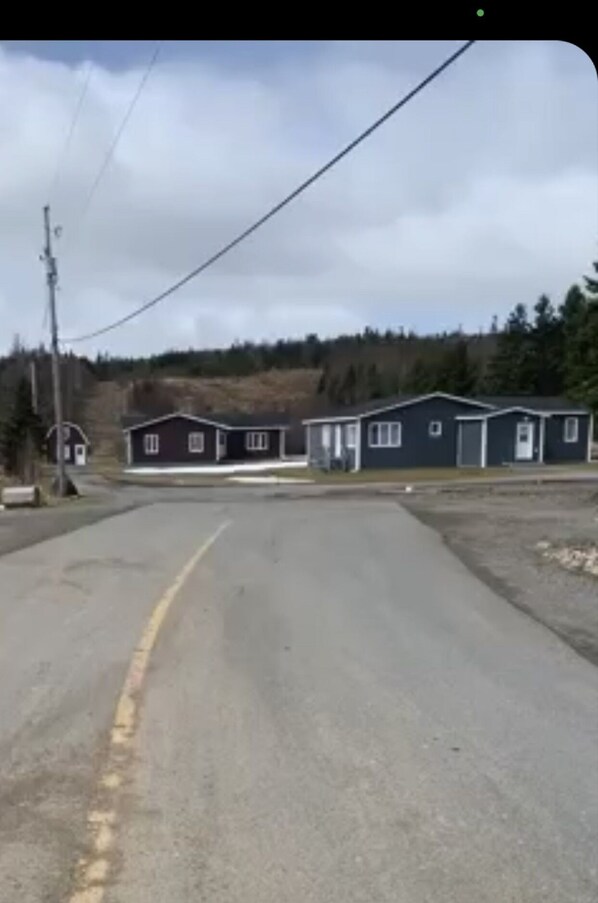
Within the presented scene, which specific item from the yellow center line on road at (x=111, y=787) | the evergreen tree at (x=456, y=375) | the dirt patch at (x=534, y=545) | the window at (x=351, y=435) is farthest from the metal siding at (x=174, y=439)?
the yellow center line on road at (x=111, y=787)

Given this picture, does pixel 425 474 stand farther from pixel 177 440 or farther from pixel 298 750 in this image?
pixel 298 750

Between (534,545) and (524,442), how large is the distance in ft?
135

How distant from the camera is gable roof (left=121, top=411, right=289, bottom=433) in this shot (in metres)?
73.4

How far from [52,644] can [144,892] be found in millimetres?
4781

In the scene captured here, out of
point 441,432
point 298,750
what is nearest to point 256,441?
point 441,432

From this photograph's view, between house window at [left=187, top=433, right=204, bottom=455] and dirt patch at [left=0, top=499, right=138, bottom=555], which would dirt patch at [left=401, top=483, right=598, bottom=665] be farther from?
house window at [left=187, top=433, right=204, bottom=455]

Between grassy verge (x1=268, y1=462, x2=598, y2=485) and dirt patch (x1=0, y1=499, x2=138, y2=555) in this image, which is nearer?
dirt patch (x1=0, y1=499, x2=138, y2=555)

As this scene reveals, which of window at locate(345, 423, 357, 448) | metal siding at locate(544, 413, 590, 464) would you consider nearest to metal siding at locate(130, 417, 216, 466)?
window at locate(345, 423, 357, 448)

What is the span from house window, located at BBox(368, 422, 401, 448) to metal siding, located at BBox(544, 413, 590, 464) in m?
10.6

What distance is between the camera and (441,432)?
183ft

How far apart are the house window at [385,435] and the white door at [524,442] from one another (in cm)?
762

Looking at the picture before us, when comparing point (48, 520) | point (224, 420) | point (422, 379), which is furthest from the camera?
point (422, 379)
